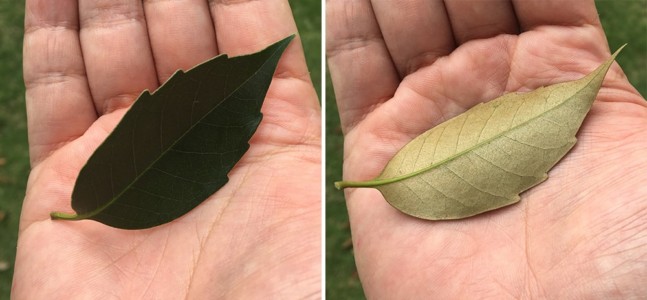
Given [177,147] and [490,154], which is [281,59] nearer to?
[177,147]

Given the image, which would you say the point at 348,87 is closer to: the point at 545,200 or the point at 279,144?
the point at 279,144

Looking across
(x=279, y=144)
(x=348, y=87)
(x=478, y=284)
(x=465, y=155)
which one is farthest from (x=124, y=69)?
(x=478, y=284)

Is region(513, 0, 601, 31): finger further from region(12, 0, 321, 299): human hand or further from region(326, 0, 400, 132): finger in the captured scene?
region(12, 0, 321, 299): human hand

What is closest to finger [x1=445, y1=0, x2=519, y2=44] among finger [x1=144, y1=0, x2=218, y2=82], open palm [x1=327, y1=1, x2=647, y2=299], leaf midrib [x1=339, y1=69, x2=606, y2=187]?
open palm [x1=327, y1=1, x2=647, y2=299]

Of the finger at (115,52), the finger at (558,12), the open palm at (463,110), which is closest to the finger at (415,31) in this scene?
the open palm at (463,110)

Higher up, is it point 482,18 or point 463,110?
point 482,18

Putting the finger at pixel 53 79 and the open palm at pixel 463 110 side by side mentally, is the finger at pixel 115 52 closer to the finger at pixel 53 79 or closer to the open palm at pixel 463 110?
the finger at pixel 53 79

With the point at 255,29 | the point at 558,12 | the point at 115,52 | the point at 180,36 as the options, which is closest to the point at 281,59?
the point at 255,29
